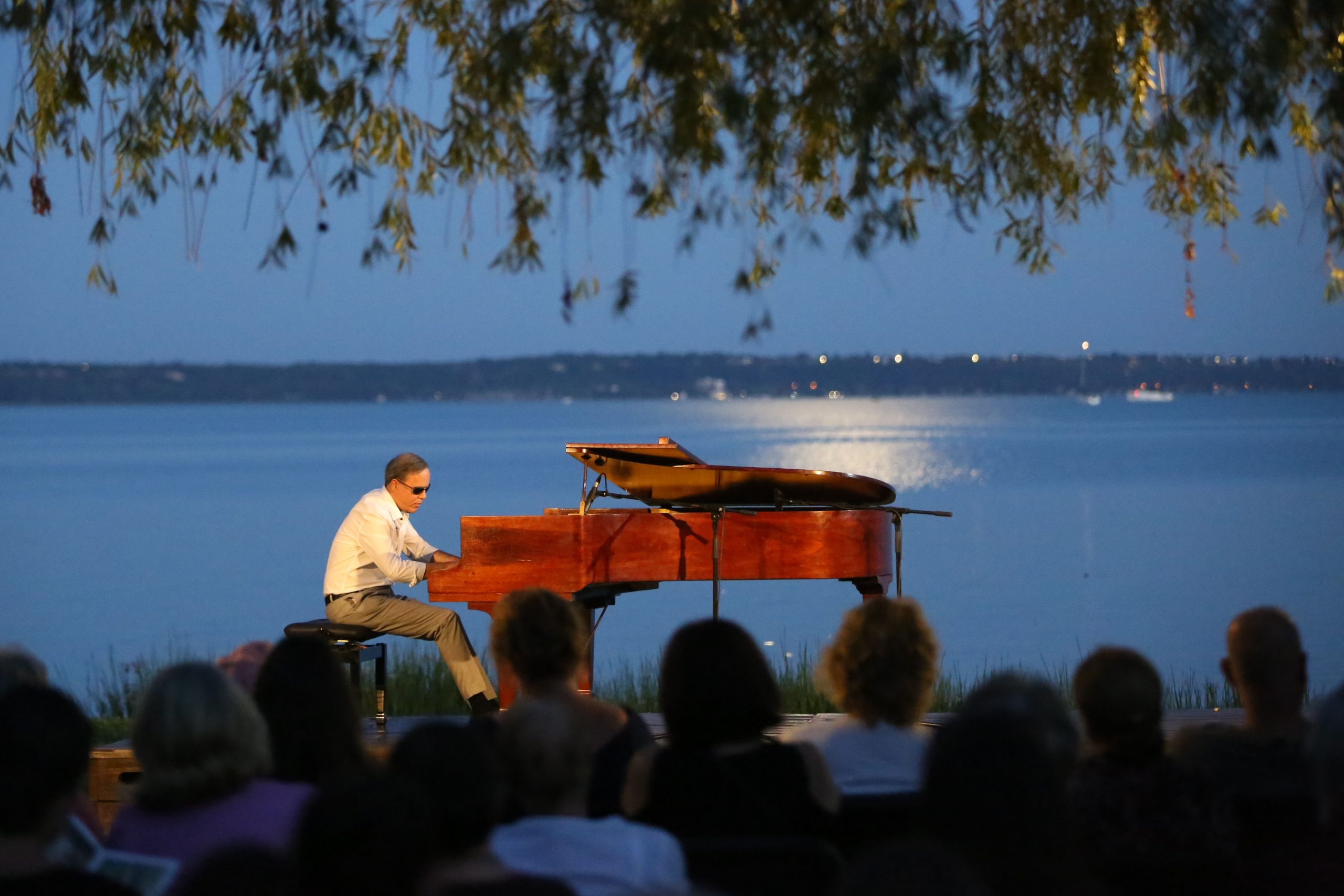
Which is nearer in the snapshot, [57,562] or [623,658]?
[623,658]

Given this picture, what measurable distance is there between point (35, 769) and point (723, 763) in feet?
4.18

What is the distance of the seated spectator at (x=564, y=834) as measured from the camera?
8.61ft

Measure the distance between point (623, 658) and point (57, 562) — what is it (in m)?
14.6

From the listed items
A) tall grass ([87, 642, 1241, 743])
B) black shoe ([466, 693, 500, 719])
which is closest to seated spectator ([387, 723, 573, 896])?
black shoe ([466, 693, 500, 719])

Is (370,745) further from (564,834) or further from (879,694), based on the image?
(564,834)

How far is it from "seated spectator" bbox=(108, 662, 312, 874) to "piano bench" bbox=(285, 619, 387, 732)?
12.2 ft

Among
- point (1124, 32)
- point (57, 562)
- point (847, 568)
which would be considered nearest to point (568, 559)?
point (847, 568)

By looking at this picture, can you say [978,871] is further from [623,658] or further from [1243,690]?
[623,658]

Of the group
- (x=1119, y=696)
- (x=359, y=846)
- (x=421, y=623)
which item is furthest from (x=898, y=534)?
(x=359, y=846)

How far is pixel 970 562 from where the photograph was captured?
909 inches

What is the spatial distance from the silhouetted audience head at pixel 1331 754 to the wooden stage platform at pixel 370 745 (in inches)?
80.0

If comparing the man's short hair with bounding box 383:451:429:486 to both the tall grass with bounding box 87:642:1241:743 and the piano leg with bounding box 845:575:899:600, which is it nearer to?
the tall grass with bounding box 87:642:1241:743

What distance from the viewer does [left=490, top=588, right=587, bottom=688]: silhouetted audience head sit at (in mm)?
3959

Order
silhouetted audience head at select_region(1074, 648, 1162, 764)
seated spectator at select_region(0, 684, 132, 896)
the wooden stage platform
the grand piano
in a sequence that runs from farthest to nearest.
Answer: the grand piano
the wooden stage platform
silhouetted audience head at select_region(1074, 648, 1162, 764)
seated spectator at select_region(0, 684, 132, 896)
